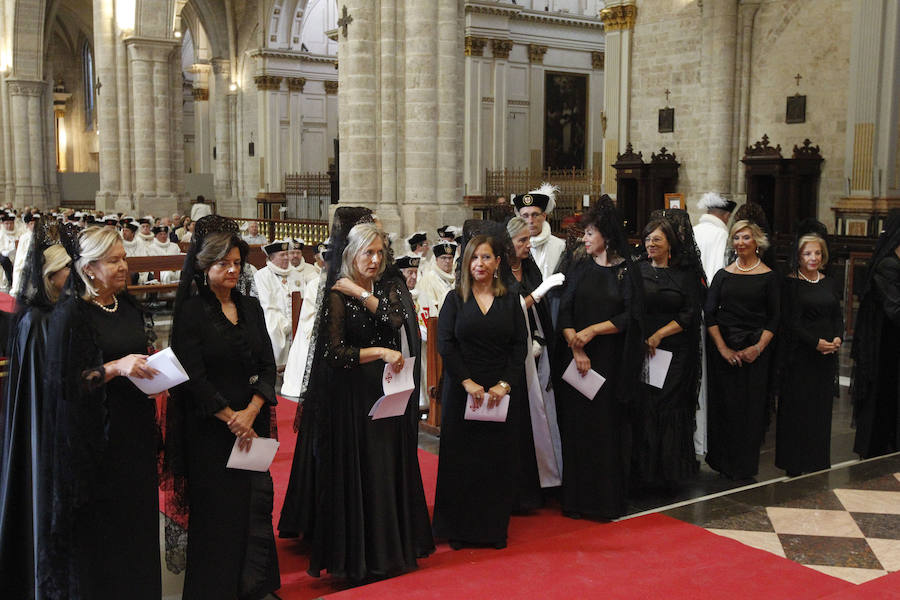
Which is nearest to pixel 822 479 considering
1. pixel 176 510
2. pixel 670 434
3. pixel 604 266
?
pixel 670 434

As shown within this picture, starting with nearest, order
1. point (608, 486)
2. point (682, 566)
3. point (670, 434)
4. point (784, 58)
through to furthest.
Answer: point (682, 566)
point (608, 486)
point (670, 434)
point (784, 58)

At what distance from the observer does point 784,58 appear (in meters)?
17.7

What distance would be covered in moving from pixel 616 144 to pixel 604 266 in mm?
15753

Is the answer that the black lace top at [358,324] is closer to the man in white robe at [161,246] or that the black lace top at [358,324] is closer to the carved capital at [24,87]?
the man in white robe at [161,246]

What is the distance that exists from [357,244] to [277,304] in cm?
591

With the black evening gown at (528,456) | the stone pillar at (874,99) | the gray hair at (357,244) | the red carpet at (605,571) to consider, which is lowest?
the red carpet at (605,571)

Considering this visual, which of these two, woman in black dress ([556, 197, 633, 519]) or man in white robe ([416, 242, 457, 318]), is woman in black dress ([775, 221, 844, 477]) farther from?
man in white robe ([416, 242, 457, 318])

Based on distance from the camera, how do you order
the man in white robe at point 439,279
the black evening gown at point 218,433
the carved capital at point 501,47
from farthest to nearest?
the carved capital at point 501,47 < the man in white robe at point 439,279 < the black evening gown at point 218,433

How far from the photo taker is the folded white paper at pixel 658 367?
5629 mm

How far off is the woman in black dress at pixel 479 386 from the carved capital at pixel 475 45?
20004mm

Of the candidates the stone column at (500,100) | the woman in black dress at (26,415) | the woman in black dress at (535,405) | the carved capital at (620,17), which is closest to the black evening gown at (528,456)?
the woman in black dress at (535,405)

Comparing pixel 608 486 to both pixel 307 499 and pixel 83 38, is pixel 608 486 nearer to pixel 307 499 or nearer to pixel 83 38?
pixel 307 499

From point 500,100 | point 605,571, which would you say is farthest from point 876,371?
point 500,100

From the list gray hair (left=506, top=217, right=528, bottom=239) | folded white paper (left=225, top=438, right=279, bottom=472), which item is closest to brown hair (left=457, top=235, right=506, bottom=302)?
gray hair (left=506, top=217, right=528, bottom=239)
